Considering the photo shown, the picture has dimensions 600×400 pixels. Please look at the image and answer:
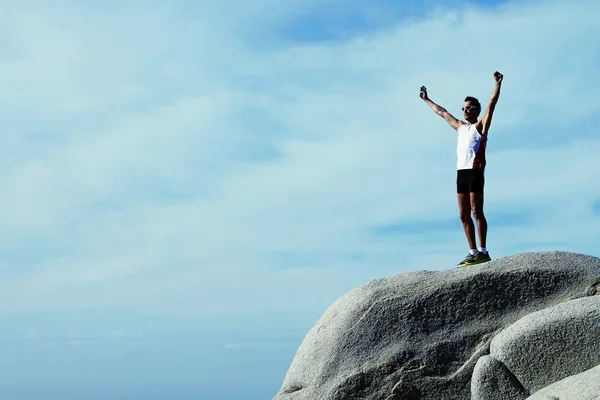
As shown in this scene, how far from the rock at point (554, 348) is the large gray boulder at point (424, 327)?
23.1 inches

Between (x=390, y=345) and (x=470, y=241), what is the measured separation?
231cm

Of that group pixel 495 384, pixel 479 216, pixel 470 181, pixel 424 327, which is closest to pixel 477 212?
pixel 479 216

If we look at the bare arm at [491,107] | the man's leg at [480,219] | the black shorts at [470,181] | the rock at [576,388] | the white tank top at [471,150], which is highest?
the bare arm at [491,107]

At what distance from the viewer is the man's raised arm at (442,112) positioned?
12.2m

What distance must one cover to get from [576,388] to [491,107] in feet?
15.4

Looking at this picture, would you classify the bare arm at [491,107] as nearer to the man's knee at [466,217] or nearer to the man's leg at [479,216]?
the man's leg at [479,216]

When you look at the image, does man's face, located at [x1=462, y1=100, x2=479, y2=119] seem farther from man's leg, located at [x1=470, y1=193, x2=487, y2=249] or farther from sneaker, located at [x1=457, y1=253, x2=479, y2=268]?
sneaker, located at [x1=457, y1=253, x2=479, y2=268]

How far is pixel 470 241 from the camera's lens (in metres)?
11.6

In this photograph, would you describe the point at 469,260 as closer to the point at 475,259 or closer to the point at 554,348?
the point at 475,259

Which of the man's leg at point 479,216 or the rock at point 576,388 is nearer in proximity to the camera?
the rock at point 576,388

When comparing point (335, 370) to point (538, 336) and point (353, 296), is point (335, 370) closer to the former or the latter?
point (353, 296)

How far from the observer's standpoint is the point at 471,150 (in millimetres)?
11711

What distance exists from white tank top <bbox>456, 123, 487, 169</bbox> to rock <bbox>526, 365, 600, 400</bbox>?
148 inches

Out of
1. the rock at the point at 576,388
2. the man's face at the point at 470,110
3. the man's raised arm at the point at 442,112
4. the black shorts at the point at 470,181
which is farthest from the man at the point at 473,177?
the rock at the point at 576,388
